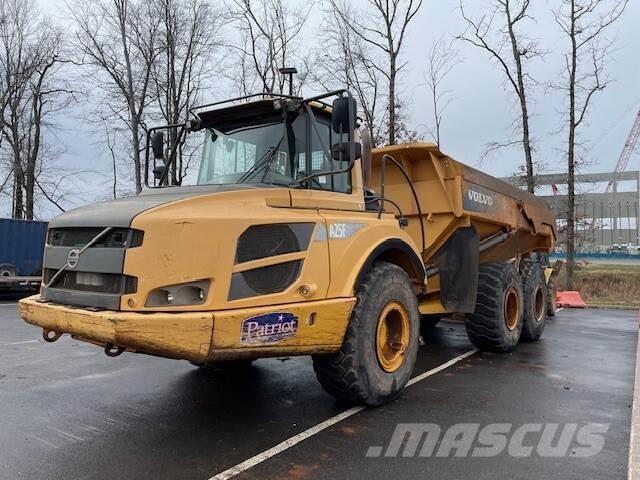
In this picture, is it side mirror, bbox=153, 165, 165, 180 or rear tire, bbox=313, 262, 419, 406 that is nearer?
rear tire, bbox=313, 262, 419, 406

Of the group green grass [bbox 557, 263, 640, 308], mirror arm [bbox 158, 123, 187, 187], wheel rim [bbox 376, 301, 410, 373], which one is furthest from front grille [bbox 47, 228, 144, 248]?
green grass [bbox 557, 263, 640, 308]

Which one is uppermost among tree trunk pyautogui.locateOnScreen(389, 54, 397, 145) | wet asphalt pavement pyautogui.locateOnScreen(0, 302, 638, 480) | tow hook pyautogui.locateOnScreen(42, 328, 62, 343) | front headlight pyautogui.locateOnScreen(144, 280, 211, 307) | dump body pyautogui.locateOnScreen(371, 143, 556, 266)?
tree trunk pyautogui.locateOnScreen(389, 54, 397, 145)

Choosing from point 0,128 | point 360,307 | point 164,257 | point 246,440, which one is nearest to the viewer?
point 164,257

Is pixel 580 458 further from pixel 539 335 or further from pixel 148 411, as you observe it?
pixel 539 335

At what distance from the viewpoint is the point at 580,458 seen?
13.4 ft

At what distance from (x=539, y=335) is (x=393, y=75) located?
14.5 m

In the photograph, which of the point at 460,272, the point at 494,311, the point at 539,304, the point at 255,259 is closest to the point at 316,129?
the point at 255,259

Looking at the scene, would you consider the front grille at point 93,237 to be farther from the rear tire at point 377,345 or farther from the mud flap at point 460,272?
the mud flap at point 460,272

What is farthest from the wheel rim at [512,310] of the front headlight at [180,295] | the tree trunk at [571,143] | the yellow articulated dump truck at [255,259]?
the tree trunk at [571,143]

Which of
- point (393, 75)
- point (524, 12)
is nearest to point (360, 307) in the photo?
point (393, 75)

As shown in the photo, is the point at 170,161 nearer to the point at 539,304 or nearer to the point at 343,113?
the point at 343,113

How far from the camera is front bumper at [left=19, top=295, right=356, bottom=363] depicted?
369 cm

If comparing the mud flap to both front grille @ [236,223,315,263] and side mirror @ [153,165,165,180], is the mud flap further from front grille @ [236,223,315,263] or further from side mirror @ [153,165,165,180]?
side mirror @ [153,165,165,180]

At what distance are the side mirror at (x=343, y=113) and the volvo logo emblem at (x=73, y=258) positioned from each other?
2.28 m
